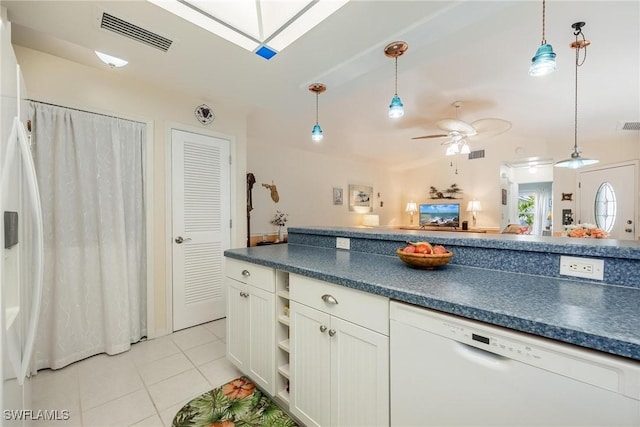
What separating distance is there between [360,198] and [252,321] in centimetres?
498

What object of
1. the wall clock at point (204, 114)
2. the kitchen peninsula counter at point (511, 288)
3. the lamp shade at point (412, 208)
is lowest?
the kitchen peninsula counter at point (511, 288)

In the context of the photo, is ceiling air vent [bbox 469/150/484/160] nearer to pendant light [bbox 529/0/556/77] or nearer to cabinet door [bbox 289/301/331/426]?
pendant light [bbox 529/0/556/77]

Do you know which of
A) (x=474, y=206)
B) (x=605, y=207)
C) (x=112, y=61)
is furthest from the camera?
(x=474, y=206)

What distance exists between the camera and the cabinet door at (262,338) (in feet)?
5.25

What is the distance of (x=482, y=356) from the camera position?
0.85 metres

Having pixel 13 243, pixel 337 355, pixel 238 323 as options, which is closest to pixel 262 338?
pixel 238 323

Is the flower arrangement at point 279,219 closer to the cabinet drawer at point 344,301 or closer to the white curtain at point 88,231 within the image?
the white curtain at point 88,231

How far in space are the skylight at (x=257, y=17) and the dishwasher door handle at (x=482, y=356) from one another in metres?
1.78

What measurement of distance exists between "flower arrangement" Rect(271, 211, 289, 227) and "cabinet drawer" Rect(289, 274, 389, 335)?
10.7 ft

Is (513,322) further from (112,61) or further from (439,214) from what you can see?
(439,214)

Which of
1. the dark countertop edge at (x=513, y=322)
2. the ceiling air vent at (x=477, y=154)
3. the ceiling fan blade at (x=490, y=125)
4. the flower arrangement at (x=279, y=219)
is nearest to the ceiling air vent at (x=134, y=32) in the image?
the dark countertop edge at (x=513, y=322)

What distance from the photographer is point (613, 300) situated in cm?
90

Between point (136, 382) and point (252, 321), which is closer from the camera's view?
point (252, 321)

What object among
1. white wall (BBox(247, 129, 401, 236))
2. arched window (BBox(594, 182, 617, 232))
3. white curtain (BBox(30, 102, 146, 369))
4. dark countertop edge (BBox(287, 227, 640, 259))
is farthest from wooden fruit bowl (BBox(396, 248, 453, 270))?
arched window (BBox(594, 182, 617, 232))
